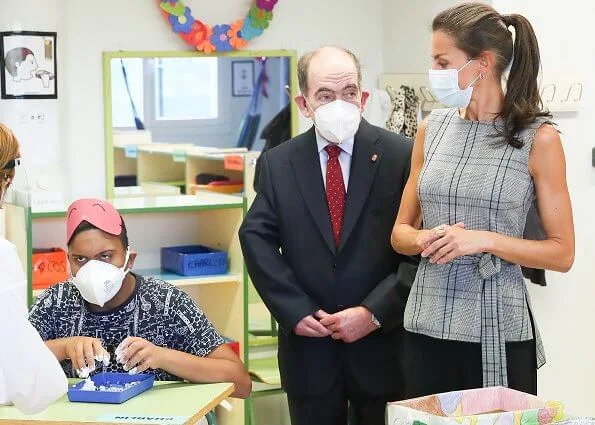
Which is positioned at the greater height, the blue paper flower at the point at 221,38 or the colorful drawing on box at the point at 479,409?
the blue paper flower at the point at 221,38

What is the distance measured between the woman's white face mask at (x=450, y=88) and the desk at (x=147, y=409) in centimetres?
89

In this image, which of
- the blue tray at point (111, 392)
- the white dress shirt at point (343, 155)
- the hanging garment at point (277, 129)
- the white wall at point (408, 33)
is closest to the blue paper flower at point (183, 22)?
the hanging garment at point (277, 129)

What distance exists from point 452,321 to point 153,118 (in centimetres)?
253

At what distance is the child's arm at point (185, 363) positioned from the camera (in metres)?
2.58

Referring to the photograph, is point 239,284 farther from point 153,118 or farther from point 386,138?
point 386,138

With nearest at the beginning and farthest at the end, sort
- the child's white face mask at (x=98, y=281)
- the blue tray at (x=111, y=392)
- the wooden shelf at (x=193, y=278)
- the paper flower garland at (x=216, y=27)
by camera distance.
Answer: the blue tray at (x=111, y=392) → the child's white face mask at (x=98, y=281) → the wooden shelf at (x=193, y=278) → the paper flower garland at (x=216, y=27)

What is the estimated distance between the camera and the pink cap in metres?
2.81

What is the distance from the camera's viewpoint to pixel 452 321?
8.32ft

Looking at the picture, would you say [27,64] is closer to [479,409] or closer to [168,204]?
[168,204]

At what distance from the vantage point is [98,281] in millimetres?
2707

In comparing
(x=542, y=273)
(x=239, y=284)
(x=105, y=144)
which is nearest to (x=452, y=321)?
(x=542, y=273)

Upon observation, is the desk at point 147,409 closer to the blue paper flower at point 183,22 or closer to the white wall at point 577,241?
the white wall at point 577,241

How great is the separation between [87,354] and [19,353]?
0.66m

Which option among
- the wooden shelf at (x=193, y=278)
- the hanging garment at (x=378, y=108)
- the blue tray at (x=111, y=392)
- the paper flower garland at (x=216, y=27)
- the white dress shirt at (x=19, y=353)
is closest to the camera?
the white dress shirt at (x=19, y=353)
